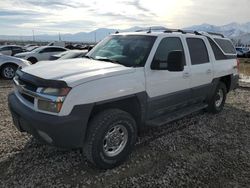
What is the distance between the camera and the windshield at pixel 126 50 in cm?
437

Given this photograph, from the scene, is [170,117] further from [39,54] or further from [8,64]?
[39,54]

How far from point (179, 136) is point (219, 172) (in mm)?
1347

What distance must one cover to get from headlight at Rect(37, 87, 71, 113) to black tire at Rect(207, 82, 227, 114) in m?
4.26

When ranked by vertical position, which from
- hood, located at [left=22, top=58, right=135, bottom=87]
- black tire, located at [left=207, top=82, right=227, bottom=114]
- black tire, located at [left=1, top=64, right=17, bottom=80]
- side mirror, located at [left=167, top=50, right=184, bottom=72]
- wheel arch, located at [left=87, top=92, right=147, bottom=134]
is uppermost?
side mirror, located at [left=167, top=50, right=184, bottom=72]

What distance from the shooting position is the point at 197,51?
5656 millimetres

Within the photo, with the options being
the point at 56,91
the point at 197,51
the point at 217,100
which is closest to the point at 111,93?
the point at 56,91

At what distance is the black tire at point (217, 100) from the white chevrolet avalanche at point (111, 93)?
3.23ft

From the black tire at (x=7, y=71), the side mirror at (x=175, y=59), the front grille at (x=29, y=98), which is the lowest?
the black tire at (x=7, y=71)

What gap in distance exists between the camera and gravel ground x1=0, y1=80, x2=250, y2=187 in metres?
3.63

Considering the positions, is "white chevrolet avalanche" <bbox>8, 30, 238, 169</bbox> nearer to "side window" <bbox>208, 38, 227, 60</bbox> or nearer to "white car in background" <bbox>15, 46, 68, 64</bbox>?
"side window" <bbox>208, 38, 227, 60</bbox>

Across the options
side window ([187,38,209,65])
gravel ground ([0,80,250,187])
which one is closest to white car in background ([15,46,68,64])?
gravel ground ([0,80,250,187])

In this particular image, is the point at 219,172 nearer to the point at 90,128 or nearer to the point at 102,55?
the point at 90,128

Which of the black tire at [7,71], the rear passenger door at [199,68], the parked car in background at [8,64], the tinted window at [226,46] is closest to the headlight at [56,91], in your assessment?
the rear passenger door at [199,68]

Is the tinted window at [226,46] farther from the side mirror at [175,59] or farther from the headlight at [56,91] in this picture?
the headlight at [56,91]
